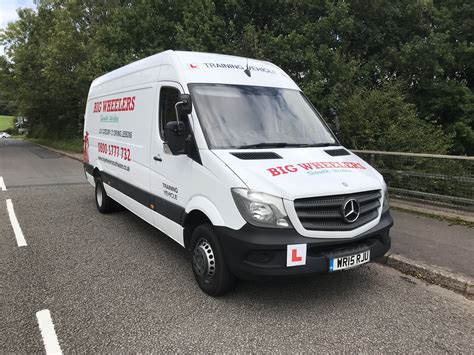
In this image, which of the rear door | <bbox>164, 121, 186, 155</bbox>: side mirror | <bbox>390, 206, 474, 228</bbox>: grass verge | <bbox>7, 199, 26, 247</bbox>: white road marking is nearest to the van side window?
the rear door

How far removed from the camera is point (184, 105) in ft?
13.9

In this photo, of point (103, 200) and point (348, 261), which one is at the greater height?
point (348, 261)

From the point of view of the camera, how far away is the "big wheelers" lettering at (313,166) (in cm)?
382

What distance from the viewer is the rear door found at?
4.45 metres

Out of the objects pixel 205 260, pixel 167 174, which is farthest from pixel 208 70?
pixel 205 260

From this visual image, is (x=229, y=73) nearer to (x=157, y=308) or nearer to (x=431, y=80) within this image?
(x=157, y=308)

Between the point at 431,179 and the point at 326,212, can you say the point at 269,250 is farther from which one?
the point at 431,179

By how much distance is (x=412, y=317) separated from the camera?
3.80 m

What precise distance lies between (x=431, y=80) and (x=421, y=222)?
11.4m

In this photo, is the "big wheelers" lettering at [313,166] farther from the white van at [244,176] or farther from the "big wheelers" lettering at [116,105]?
the "big wheelers" lettering at [116,105]

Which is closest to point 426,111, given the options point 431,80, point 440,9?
point 431,80

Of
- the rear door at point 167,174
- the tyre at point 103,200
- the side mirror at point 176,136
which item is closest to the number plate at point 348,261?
the rear door at point 167,174

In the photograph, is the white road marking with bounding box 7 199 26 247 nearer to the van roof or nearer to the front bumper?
the van roof

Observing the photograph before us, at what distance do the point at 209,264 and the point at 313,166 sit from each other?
140 cm
